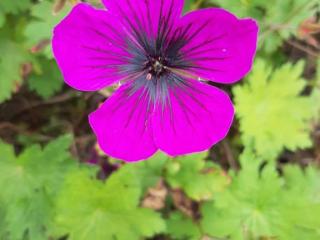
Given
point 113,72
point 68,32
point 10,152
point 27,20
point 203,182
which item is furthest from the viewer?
point 27,20

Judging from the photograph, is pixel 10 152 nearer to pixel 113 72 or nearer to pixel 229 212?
pixel 113 72

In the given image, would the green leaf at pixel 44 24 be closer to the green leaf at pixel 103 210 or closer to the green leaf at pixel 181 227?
the green leaf at pixel 103 210

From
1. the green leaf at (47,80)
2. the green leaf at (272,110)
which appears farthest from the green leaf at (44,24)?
the green leaf at (272,110)

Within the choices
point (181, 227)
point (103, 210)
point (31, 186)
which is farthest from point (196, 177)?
point (31, 186)

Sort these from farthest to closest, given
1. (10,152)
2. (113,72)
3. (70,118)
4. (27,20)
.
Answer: (70,118), (27,20), (10,152), (113,72)

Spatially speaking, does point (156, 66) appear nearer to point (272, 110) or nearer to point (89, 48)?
point (89, 48)

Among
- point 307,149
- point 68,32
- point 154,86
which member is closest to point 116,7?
point 68,32
